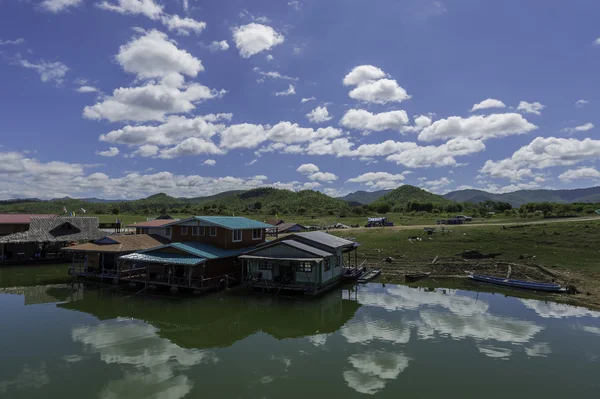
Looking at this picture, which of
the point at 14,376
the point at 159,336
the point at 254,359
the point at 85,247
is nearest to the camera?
the point at 14,376

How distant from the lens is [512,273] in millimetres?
35688

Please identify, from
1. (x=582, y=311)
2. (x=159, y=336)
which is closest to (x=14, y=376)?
(x=159, y=336)

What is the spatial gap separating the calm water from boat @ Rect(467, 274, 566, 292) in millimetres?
3630

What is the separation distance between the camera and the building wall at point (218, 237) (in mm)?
33812

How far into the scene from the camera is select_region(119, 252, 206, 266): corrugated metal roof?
93.5 ft

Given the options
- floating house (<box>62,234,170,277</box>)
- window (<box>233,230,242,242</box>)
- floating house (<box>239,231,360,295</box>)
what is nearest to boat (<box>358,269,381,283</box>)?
floating house (<box>239,231,360,295</box>)

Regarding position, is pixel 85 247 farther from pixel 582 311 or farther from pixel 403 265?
pixel 582 311

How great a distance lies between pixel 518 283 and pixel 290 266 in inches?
803

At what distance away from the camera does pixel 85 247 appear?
1358 inches

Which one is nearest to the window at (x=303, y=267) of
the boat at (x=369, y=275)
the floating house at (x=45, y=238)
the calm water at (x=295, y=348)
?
the calm water at (x=295, y=348)

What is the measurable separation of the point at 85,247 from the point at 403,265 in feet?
111

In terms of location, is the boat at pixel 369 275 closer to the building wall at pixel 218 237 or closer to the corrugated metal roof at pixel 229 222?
the corrugated metal roof at pixel 229 222

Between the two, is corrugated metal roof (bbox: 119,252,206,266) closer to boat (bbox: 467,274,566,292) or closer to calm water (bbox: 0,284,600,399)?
calm water (bbox: 0,284,600,399)

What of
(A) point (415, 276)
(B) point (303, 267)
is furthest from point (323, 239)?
(A) point (415, 276)
